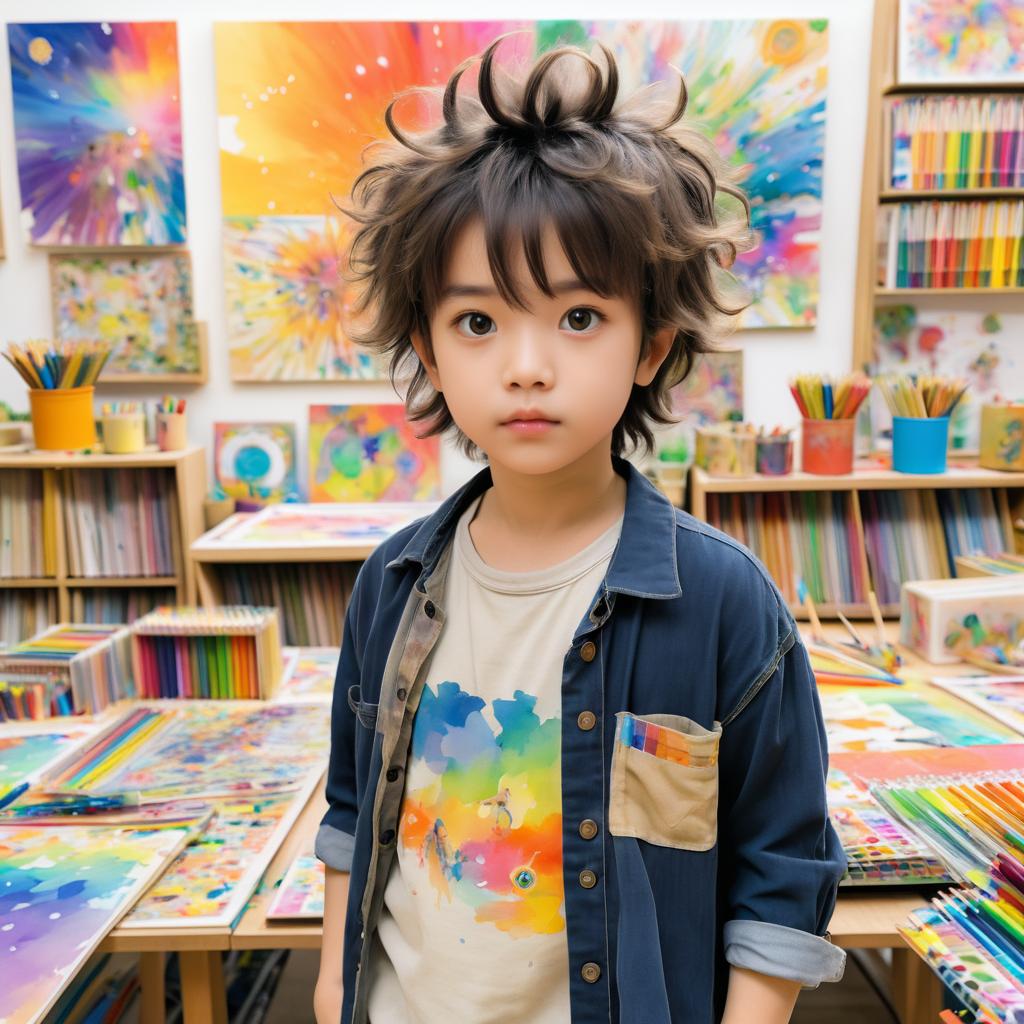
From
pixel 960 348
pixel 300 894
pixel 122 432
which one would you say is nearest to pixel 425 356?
pixel 300 894

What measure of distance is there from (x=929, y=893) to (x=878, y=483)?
52.3 inches

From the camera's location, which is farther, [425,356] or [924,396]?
[924,396]

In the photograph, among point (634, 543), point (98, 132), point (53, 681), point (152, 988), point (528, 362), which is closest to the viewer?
point (528, 362)

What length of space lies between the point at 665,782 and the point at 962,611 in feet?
4.40

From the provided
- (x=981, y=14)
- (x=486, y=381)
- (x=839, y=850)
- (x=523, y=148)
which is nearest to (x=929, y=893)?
(x=839, y=850)

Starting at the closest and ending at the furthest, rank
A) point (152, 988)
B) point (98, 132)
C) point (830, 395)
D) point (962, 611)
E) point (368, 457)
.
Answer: point (152, 988) < point (962, 611) < point (830, 395) < point (98, 132) < point (368, 457)

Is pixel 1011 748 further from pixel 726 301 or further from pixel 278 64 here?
pixel 278 64

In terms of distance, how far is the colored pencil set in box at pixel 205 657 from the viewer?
1786mm

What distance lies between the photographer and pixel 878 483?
233 cm

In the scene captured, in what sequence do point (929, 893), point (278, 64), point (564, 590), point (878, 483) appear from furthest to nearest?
point (278, 64) < point (878, 483) < point (929, 893) < point (564, 590)

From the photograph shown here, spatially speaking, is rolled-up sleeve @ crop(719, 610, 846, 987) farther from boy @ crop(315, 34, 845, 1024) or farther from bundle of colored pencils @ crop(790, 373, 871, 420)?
bundle of colored pencils @ crop(790, 373, 871, 420)

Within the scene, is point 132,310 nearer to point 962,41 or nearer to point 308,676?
point 308,676

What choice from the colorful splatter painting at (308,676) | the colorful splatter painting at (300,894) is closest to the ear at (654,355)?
the colorful splatter painting at (300,894)

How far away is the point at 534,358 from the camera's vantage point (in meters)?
0.74
